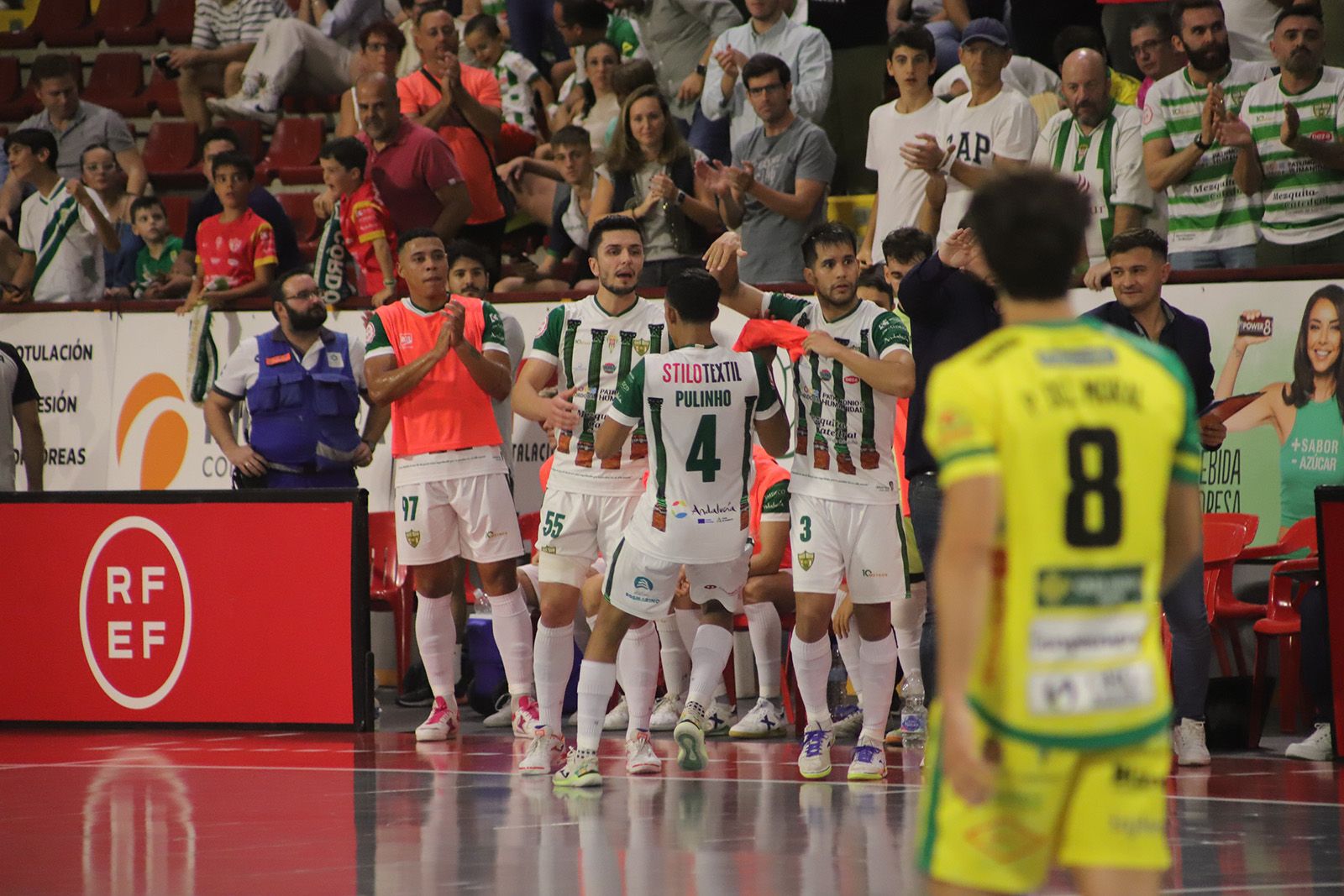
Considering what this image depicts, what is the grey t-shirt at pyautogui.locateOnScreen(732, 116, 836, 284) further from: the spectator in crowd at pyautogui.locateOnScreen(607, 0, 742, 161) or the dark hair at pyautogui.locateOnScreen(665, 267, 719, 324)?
the dark hair at pyautogui.locateOnScreen(665, 267, 719, 324)

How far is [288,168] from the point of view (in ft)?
49.8

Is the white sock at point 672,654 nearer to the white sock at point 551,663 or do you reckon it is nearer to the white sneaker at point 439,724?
the white sneaker at point 439,724

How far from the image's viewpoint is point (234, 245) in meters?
12.0

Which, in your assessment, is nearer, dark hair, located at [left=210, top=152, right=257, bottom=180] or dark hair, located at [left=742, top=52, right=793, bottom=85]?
dark hair, located at [left=742, top=52, right=793, bottom=85]

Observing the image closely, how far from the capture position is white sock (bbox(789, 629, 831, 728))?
7.98 meters

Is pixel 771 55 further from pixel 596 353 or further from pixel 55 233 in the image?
pixel 55 233

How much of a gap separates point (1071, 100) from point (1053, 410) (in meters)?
7.53

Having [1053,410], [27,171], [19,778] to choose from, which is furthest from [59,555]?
[1053,410]

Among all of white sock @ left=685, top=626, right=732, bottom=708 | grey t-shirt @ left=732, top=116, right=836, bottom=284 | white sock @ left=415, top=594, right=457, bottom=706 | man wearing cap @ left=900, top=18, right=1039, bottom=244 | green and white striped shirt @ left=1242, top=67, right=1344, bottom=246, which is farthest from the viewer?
grey t-shirt @ left=732, top=116, right=836, bottom=284

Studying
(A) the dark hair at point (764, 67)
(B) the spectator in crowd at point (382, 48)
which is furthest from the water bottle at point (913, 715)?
(B) the spectator in crowd at point (382, 48)

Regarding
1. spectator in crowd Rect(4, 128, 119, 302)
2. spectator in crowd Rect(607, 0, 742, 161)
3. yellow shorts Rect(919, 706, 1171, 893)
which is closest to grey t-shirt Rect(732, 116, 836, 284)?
spectator in crowd Rect(607, 0, 742, 161)

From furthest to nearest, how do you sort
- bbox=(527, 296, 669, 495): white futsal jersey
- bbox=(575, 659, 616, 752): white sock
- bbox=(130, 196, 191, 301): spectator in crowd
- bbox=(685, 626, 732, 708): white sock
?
bbox=(130, 196, 191, 301): spectator in crowd < bbox=(685, 626, 732, 708): white sock < bbox=(527, 296, 669, 495): white futsal jersey < bbox=(575, 659, 616, 752): white sock

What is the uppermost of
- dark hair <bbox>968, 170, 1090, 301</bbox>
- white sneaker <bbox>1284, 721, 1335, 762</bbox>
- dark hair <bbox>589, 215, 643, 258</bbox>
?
dark hair <bbox>589, 215, 643, 258</bbox>

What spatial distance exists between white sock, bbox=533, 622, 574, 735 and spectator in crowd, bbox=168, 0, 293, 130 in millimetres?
9253
